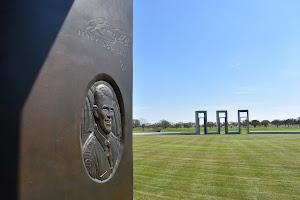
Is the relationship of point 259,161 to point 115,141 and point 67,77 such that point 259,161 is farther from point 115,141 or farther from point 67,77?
point 67,77

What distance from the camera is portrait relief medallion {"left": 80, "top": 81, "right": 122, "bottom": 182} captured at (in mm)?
2947

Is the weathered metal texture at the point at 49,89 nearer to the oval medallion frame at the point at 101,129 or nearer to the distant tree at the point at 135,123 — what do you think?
the oval medallion frame at the point at 101,129

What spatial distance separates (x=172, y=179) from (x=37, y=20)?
6.56 meters

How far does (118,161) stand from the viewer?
3.69 metres

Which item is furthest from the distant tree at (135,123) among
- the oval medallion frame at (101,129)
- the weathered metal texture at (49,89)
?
the weathered metal texture at (49,89)

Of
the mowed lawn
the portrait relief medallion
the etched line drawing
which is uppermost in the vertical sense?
the etched line drawing

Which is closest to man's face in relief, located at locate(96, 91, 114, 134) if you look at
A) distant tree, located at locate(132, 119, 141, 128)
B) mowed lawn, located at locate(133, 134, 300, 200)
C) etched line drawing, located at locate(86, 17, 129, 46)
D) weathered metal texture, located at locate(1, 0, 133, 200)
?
weathered metal texture, located at locate(1, 0, 133, 200)

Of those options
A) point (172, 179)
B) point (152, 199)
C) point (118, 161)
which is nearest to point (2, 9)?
point (118, 161)

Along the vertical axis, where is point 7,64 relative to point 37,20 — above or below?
below

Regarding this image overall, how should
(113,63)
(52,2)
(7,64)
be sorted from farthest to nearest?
(113,63)
(52,2)
(7,64)

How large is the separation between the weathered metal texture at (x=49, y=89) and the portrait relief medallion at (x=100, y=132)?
13 cm

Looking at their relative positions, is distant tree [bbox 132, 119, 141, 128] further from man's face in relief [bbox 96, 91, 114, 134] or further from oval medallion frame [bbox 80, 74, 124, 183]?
man's face in relief [bbox 96, 91, 114, 134]

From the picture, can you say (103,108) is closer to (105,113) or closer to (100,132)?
(105,113)

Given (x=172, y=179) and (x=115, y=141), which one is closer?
(x=115, y=141)
